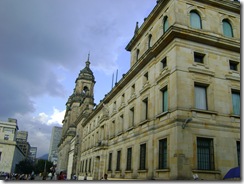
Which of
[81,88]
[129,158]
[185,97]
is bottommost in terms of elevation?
[129,158]

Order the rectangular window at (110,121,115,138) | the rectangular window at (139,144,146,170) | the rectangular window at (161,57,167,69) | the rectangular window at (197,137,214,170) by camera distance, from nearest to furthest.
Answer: the rectangular window at (197,137,214,170), the rectangular window at (161,57,167,69), the rectangular window at (139,144,146,170), the rectangular window at (110,121,115,138)

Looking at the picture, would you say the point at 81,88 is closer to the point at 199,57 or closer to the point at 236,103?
the point at 199,57

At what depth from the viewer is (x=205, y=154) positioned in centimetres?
1916

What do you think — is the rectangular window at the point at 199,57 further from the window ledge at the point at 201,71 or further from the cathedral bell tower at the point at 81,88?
the cathedral bell tower at the point at 81,88

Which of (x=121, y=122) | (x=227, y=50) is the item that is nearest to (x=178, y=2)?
(x=227, y=50)

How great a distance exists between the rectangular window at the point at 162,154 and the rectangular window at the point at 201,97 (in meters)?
3.91

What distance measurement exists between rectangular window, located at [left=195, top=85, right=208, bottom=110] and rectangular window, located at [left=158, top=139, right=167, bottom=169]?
12.8 feet

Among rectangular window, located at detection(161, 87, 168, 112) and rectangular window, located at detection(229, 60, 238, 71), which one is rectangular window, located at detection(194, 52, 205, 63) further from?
rectangular window, located at detection(161, 87, 168, 112)

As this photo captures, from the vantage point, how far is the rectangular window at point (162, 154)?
20.2 metres

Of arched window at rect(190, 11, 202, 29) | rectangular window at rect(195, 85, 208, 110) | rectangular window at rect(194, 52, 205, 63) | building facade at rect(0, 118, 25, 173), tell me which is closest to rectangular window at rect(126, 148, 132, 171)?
rectangular window at rect(195, 85, 208, 110)

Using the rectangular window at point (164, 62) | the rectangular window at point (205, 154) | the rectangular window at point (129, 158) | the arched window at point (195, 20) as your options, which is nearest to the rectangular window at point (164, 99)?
the rectangular window at point (164, 62)

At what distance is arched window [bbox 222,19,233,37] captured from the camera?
79.3 ft

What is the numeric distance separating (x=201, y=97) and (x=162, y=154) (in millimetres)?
5523

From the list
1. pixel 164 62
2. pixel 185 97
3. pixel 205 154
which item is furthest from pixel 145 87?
pixel 205 154
